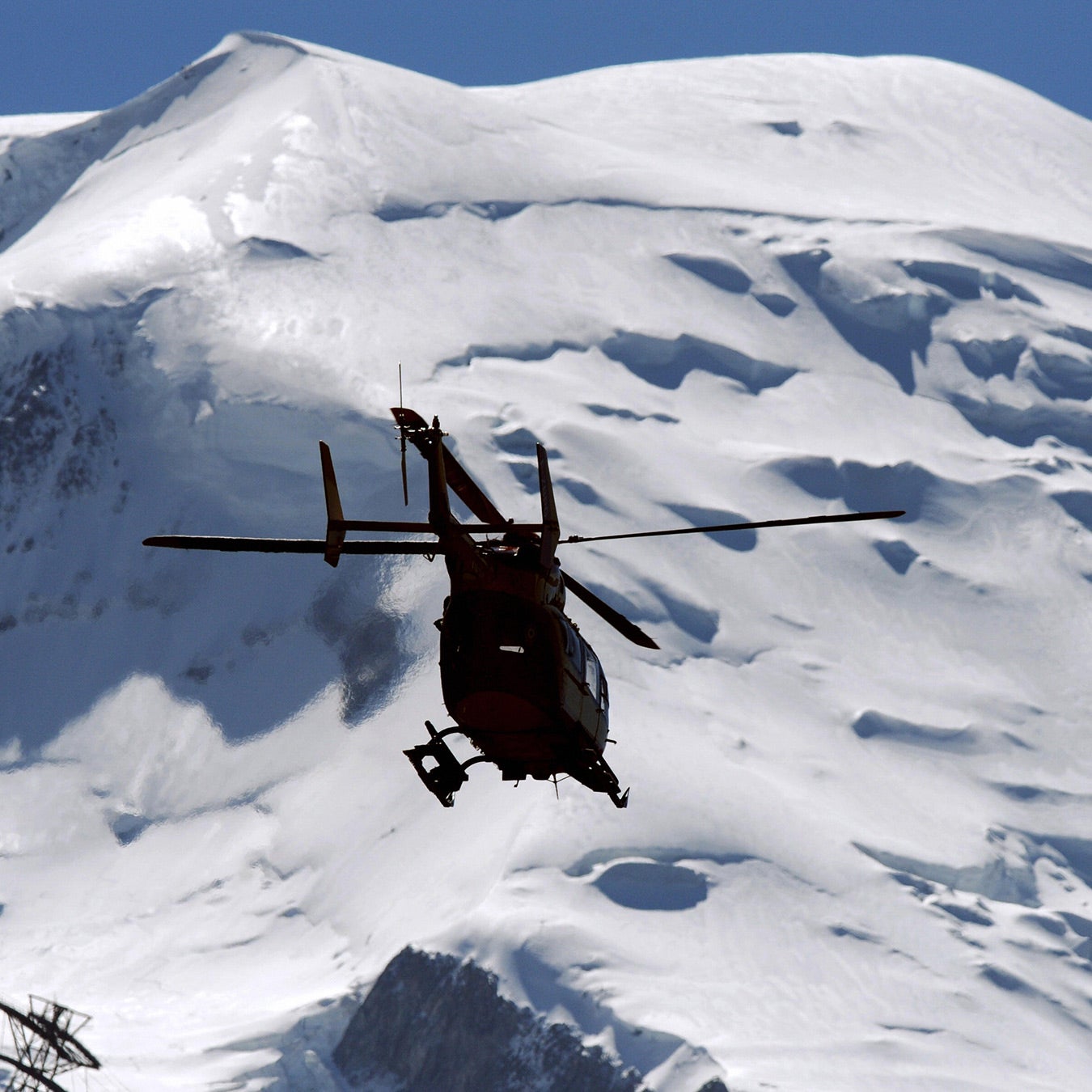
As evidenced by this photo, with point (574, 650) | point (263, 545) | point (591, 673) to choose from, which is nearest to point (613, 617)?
point (591, 673)

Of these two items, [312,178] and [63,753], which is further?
[312,178]

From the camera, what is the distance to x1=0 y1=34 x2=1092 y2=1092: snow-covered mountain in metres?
89.3

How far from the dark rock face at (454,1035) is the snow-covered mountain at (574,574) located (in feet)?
3.90

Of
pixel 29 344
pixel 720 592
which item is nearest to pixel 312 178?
pixel 29 344

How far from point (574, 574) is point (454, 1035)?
26957 mm

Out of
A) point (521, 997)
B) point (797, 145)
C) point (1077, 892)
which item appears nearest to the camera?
point (521, 997)

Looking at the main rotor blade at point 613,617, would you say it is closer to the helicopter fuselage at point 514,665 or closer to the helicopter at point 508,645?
the helicopter at point 508,645

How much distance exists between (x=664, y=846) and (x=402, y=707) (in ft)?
59.2

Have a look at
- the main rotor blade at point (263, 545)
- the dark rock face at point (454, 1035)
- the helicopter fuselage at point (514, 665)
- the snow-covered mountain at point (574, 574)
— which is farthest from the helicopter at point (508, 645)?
the dark rock face at point (454, 1035)

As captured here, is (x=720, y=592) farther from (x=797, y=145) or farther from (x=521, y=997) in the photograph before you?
(x=797, y=145)

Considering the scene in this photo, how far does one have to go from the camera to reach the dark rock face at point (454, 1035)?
3359 inches

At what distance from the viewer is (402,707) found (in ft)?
337

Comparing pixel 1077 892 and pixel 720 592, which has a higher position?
pixel 720 592

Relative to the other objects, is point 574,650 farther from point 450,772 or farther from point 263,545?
point 263,545
